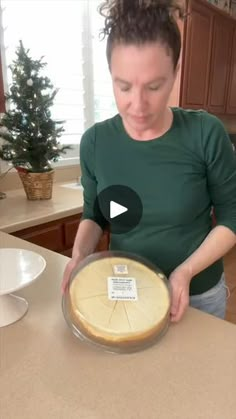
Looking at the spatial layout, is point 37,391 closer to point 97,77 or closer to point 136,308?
point 136,308

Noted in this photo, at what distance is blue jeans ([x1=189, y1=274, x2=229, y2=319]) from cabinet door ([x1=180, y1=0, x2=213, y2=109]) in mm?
2090

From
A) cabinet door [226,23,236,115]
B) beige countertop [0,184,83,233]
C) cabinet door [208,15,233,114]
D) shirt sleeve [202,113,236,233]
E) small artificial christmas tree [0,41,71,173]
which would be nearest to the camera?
shirt sleeve [202,113,236,233]

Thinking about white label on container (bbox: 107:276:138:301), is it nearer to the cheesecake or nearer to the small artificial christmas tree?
the cheesecake

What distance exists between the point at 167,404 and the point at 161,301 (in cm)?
17

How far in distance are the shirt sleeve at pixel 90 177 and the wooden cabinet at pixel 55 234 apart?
0.63 meters

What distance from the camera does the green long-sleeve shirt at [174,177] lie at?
2.41 feet

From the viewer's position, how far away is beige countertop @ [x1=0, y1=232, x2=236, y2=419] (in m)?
0.45

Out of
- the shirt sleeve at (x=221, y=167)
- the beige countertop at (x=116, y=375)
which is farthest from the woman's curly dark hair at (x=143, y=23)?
the beige countertop at (x=116, y=375)

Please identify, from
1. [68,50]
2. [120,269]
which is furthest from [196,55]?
[120,269]

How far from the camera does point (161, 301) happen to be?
59 cm

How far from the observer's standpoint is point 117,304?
22.3 inches

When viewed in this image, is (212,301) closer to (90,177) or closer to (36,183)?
(90,177)

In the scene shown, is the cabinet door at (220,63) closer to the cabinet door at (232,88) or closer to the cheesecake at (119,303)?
the cabinet door at (232,88)
